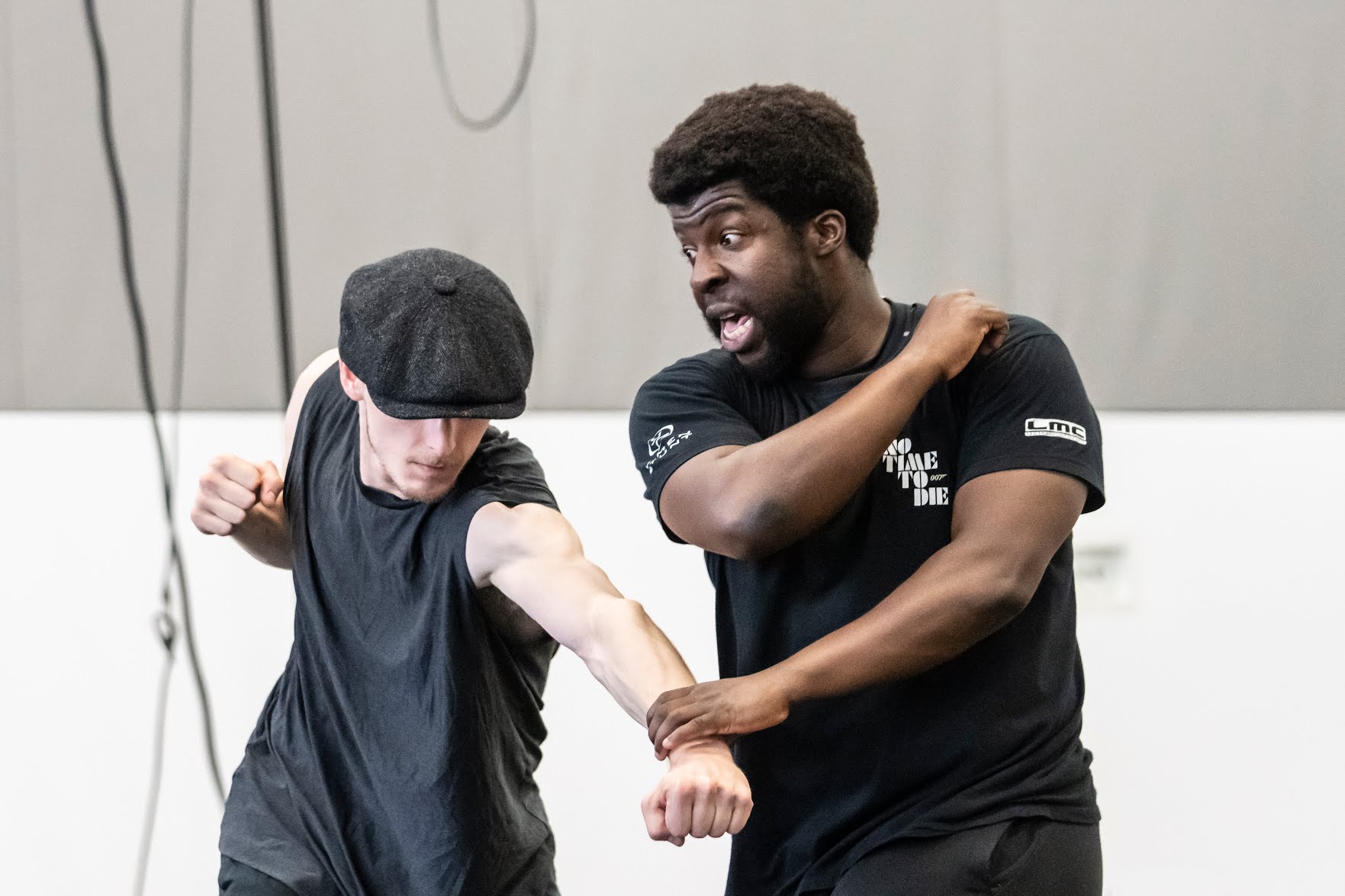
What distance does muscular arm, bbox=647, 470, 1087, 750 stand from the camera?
1.24m

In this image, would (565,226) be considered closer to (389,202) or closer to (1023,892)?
(389,202)

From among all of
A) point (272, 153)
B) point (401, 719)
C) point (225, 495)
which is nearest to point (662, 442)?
point (401, 719)

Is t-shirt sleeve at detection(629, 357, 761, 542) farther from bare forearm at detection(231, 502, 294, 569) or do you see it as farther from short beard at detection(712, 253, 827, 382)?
bare forearm at detection(231, 502, 294, 569)

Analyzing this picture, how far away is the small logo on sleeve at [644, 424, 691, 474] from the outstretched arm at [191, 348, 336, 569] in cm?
52

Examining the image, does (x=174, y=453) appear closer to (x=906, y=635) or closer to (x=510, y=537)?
(x=510, y=537)

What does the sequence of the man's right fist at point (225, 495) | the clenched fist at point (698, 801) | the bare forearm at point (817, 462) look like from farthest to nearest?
the man's right fist at point (225, 495), the bare forearm at point (817, 462), the clenched fist at point (698, 801)

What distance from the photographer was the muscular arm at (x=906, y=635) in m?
1.24

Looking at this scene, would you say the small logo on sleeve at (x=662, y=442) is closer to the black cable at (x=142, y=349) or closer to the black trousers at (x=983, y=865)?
the black trousers at (x=983, y=865)

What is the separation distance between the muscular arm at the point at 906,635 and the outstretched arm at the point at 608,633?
3 centimetres

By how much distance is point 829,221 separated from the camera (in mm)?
1429

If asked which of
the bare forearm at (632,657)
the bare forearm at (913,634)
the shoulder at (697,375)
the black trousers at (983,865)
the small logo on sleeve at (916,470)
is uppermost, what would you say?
the shoulder at (697,375)

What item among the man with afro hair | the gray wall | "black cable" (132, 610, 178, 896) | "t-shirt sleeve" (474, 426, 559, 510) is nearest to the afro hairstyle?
the man with afro hair

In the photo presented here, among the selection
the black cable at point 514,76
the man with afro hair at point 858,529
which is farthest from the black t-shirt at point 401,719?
the black cable at point 514,76

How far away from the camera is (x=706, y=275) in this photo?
4.53 feet
